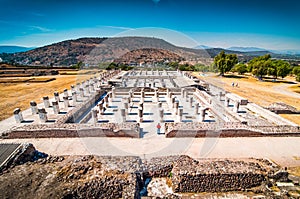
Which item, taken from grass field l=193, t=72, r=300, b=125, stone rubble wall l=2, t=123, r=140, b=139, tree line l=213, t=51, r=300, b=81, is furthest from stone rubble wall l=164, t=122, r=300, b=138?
tree line l=213, t=51, r=300, b=81

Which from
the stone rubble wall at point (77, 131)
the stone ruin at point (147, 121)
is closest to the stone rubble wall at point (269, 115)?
the stone ruin at point (147, 121)

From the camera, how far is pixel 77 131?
388 inches

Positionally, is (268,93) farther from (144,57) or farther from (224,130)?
(144,57)

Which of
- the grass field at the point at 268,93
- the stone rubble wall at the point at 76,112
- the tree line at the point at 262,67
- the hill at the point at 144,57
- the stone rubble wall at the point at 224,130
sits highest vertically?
the hill at the point at 144,57

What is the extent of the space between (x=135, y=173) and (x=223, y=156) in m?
4.44

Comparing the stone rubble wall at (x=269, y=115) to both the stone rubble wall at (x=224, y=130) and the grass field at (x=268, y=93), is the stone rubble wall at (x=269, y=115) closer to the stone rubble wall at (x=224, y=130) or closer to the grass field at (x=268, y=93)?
the stone rubble wall at (x=224, y=130)

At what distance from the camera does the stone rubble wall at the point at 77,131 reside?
9.76 m

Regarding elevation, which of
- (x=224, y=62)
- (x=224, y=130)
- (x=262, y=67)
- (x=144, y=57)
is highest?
(x=144, y=57)

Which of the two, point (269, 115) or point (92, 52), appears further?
point (92, 52)

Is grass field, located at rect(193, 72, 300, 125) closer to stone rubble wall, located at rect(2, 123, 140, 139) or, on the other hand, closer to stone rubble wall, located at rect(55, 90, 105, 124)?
stone rubble wall, located at rect(2, 123, 140, 139)

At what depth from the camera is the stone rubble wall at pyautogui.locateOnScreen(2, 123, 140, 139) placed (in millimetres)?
9758

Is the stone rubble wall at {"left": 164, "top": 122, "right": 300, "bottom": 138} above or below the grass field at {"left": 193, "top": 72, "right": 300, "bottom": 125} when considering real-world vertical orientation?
above

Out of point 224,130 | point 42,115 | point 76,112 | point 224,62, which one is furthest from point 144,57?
point 224,130

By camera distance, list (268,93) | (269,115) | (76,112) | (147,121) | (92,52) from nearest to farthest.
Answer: (147,121), (76,112), (269,115), (268,93), (92,52)
